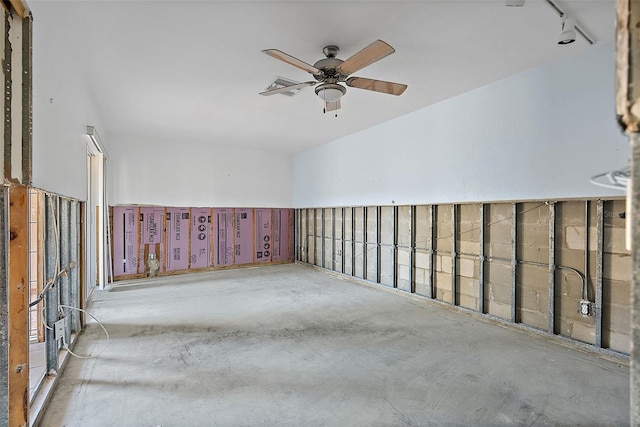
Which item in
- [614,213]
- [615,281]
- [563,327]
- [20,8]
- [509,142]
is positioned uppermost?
[20,8]

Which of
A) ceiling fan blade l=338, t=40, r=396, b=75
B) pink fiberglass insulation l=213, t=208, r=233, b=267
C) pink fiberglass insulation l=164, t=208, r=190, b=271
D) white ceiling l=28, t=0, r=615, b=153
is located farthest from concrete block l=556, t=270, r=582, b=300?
pink fiberglass insulation l=164, t=208, r=190, b=271

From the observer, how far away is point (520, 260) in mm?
4039

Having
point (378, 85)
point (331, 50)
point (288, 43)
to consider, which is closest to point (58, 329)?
point (288, 43)

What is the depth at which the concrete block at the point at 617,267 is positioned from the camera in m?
3.18

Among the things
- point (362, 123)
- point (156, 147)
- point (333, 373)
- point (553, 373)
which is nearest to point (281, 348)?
point (333, 373)

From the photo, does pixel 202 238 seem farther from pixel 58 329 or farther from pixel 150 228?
pixel 58 329

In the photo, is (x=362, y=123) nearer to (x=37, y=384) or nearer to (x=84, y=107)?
(x=84, y=107)

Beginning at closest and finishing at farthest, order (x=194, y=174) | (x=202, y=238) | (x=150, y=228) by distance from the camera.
→ (x=150, y=228) → (x=194, y=174) → (x=202, y=238)

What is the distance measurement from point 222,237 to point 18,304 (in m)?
6.09

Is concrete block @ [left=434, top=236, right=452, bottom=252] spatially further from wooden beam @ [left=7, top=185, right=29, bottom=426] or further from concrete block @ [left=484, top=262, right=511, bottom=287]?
wooden beam @ [left=7, top=185, right=29, bottom=426]

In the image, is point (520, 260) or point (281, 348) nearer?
point (281, 348)

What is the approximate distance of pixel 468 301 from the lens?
465 centimetres

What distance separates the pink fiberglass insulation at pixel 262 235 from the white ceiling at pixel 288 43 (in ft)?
12.2

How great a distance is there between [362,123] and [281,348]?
4.15 metres
